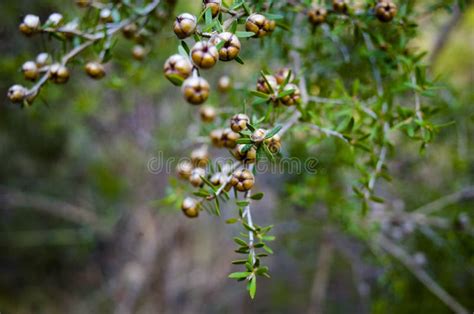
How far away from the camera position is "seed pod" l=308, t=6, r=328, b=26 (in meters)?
0.73

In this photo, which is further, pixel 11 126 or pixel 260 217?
pixel 260 217

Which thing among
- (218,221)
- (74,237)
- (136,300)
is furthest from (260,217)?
(74,237)

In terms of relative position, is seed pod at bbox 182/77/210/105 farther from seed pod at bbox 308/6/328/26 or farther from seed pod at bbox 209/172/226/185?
seed pod at bbox 308/6/328/26

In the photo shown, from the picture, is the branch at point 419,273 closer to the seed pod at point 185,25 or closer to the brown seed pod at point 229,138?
the brown seed pod at point 229,138

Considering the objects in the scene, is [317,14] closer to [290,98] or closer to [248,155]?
[290,98]

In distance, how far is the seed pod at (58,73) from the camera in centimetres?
71

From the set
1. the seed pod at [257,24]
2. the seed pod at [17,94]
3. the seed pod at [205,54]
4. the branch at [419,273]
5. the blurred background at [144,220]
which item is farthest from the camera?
the blurred background at [144,220]

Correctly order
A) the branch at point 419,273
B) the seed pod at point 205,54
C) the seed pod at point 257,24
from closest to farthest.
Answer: the seed pod at point 205,54
the seed pod at point 257,24
the branch at point 419,273

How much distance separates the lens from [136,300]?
2.51 metres

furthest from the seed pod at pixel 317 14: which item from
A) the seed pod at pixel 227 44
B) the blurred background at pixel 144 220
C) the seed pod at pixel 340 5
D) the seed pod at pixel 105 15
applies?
the blurred background at pixel 144 220

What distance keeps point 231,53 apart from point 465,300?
1.46 m

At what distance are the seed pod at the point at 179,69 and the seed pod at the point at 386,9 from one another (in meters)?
0.37

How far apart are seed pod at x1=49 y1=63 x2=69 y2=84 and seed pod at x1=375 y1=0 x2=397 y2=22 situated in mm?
579

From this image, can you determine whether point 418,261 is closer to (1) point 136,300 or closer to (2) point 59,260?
(1) point 136,300
